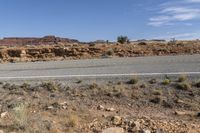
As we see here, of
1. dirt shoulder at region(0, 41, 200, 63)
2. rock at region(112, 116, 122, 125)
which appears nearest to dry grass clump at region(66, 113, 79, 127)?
rock at region(112, 116, 122, 125)

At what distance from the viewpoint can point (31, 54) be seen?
106 feet

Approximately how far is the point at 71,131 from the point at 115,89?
3.09m

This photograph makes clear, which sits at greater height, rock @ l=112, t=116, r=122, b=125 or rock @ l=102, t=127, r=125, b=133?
rock @ l=112, t=116, r=122, b=125

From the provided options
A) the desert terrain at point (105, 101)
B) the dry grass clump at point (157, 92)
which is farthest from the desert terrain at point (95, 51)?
the dry grass clump at point (157, 92)

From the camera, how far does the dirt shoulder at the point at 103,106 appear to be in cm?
901

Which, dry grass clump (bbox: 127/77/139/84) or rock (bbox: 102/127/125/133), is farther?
Answer: dry grass clump (bbox: 127/77/139/84)

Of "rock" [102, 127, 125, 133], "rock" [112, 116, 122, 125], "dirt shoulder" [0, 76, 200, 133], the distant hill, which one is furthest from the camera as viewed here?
the distant hill

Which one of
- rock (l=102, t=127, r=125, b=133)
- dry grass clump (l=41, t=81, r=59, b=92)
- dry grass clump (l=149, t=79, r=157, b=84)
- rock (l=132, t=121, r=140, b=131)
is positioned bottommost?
rock (l=102, t=127, r=125, b=133)

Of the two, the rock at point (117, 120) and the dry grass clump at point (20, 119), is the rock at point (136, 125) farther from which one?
the dry grass clump at point (20, 119)

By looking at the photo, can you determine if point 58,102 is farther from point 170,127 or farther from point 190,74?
point 190,74

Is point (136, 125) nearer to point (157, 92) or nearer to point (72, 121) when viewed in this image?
point (72, 121)

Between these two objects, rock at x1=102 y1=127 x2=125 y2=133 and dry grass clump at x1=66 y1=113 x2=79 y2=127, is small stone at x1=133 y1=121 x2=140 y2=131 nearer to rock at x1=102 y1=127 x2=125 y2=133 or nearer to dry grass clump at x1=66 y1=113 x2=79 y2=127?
rock at x1=102 y1=127 x2=125 y2=133

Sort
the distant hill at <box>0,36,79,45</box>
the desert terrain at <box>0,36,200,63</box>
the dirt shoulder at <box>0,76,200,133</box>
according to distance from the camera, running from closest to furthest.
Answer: the dirt shoulder at <box>0,76,200,133</box> → the desert terrain at <box>0,36,200,63</box> → the distant hill at <box>0,36,79,45</box>

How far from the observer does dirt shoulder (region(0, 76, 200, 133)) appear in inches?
355
